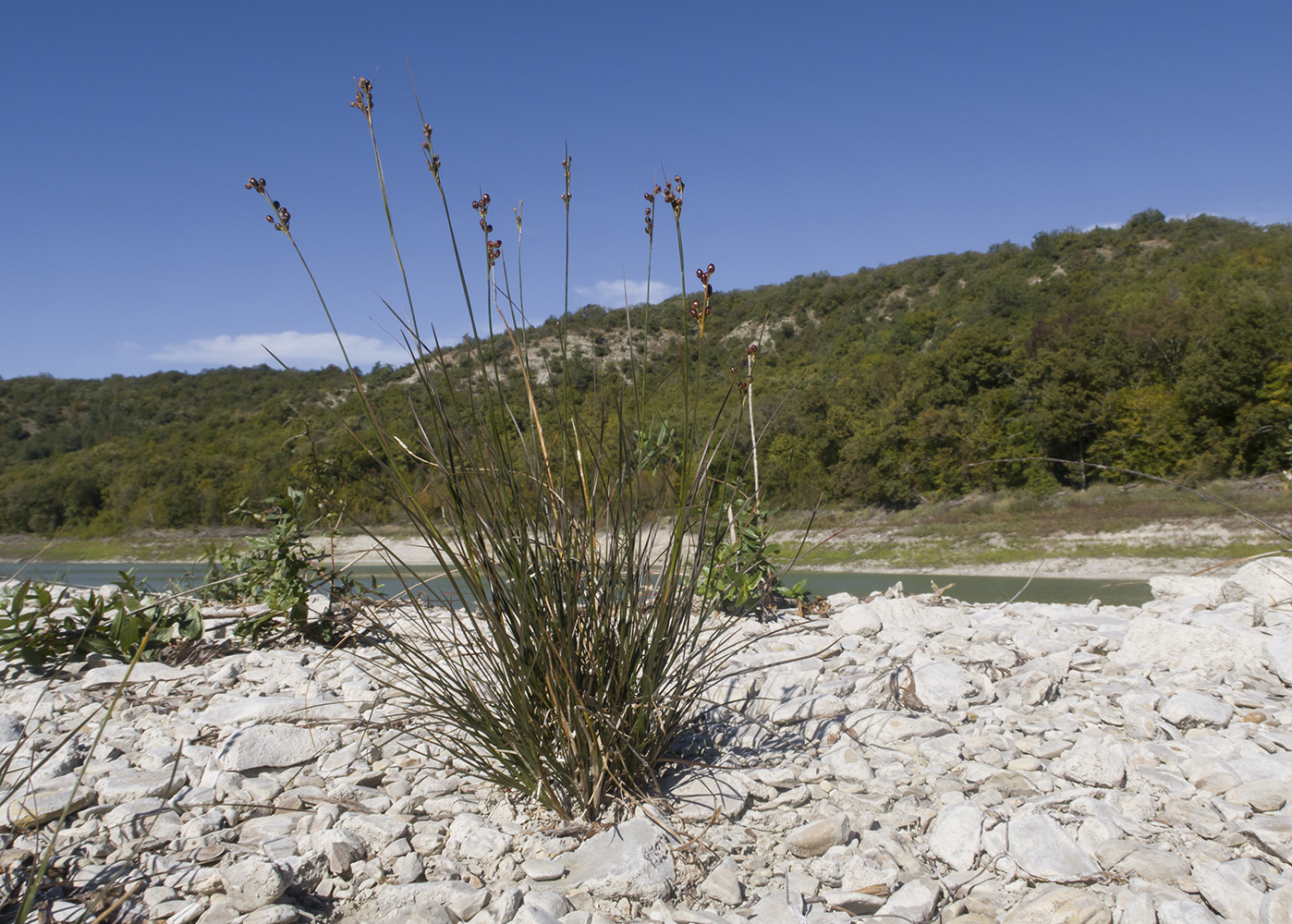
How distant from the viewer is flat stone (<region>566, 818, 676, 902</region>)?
133cm

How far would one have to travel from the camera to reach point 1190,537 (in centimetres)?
1254

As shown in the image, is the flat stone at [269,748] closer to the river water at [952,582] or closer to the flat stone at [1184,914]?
the flat stone at [1184,914]

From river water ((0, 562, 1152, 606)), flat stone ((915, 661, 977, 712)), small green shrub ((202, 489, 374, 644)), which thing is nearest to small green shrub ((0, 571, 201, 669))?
small green shrub ((202, 489, 374, 644))

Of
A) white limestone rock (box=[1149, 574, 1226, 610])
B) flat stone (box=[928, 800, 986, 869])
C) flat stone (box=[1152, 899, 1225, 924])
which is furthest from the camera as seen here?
white limestone rock (box=[1149, 574, 1226, 610])

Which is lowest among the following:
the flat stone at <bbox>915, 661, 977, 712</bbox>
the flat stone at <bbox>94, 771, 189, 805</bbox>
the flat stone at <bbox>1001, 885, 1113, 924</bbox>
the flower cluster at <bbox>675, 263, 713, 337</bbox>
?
the flat stone at <bbox>1001, 885, 1113, 924</bbox>

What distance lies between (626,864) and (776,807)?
1.36 ft

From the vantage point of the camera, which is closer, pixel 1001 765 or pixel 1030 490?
pixel 1001 765

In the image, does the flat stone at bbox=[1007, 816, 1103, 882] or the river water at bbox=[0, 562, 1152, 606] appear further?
the river water at bbox=[0, 562, 1152, 606]

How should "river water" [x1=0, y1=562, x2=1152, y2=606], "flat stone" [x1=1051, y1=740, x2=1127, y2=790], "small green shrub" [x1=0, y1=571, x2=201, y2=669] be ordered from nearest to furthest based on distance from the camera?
"flat stone" [x1=1051, y1=740, x2=1127, y2=790], "small green shrub" [x1=0, y1=571, x2=201, y2=669], "river water" [x1=0, y1=562, x2=1152, y2=606]

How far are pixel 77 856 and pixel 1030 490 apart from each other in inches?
888

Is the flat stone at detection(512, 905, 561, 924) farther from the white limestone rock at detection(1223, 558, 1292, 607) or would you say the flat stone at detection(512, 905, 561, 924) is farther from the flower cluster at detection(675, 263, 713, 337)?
the white limestone rock at detection(1223, 558, 1292, 607)

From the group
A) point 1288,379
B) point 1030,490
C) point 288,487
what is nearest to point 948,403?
point 1030,490

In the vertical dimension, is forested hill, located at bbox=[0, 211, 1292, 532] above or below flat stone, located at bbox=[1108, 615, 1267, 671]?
above

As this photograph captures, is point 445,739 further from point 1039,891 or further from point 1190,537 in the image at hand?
point 1190,537
